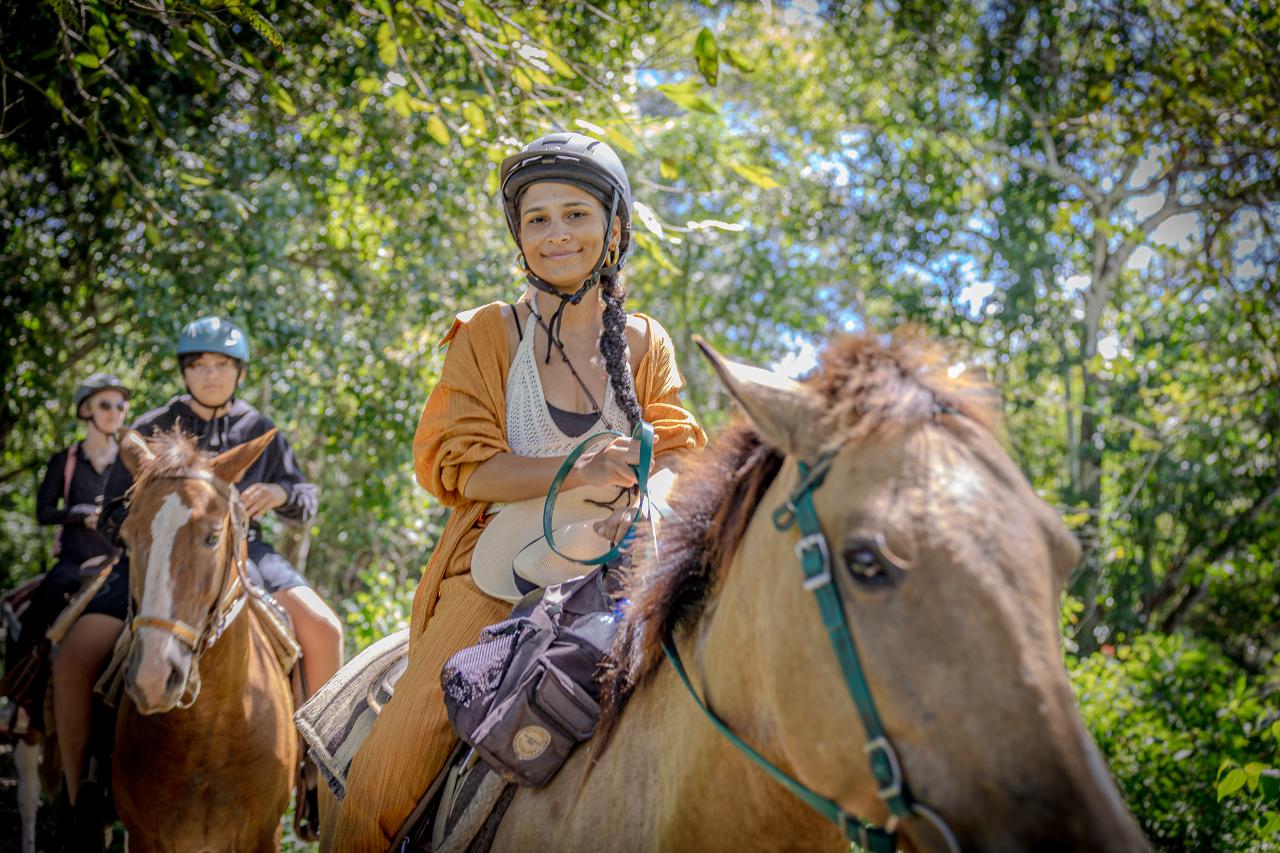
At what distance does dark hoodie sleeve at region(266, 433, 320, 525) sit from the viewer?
4.94m

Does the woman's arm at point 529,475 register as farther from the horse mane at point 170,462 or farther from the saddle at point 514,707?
the horse mane at point 170,462

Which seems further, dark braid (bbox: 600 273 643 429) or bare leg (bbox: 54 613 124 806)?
bare leg (bbox: 54 613 124 806)

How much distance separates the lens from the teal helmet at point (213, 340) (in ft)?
17.4

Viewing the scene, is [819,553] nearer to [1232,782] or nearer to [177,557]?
[1232,782]

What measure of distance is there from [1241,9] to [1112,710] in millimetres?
5066

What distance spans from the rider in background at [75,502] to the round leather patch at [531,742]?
445 centimetres

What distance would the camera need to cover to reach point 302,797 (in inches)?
178

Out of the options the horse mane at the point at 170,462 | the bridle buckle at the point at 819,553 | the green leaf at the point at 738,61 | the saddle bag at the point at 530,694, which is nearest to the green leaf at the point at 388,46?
the green leaf at the point at 738,61

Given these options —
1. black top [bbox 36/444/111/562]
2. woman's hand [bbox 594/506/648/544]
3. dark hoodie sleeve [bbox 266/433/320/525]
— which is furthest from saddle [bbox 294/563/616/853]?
black top [bbox 36/444/111/562]

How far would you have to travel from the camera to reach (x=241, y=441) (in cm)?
527

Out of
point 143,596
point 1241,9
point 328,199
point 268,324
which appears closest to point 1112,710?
point 1241,9

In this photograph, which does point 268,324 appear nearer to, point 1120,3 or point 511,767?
point 511,767

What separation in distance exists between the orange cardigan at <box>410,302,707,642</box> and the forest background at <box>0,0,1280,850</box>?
136 cm

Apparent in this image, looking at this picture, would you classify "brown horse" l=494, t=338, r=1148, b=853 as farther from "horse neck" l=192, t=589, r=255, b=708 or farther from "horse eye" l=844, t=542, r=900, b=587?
"horse neck" l=192, t=589, r=255, b=708
